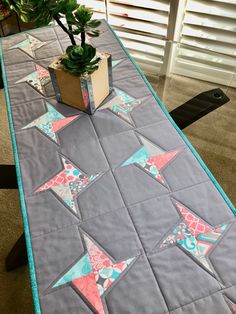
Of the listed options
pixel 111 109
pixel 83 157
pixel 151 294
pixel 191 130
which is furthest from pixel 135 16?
pixel 151 294

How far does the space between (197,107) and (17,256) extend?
0.95m

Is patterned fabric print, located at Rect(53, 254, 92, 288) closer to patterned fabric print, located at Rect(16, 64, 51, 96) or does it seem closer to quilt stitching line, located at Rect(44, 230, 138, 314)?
quilt stitching line, located at Rect(44, 230, 138, 314)

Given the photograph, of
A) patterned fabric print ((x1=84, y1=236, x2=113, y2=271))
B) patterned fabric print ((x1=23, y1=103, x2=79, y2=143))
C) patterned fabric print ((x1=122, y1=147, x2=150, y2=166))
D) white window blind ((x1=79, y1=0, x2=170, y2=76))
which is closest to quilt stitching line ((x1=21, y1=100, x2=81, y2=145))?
patterned fabric print ((x1=23, y1=103, x2=79, y2=143))

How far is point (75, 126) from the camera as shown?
88cm

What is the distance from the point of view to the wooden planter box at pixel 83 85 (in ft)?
2.79

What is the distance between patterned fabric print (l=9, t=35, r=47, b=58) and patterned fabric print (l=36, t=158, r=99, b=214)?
2.15ft

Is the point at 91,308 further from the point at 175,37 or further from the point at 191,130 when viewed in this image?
the point at 175,37

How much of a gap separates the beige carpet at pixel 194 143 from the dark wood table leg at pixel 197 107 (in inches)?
1.2

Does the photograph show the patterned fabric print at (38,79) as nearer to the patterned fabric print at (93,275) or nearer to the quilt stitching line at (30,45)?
the quilt stitching line at (30,45)

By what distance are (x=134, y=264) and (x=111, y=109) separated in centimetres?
52

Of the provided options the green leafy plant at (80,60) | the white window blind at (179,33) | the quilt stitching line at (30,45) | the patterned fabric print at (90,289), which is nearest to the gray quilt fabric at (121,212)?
the patterned fabric print at (90,289)

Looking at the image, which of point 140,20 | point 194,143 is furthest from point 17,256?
point 140,20

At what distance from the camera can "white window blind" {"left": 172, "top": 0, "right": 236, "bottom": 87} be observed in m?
1.31

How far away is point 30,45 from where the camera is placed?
1.21 m
